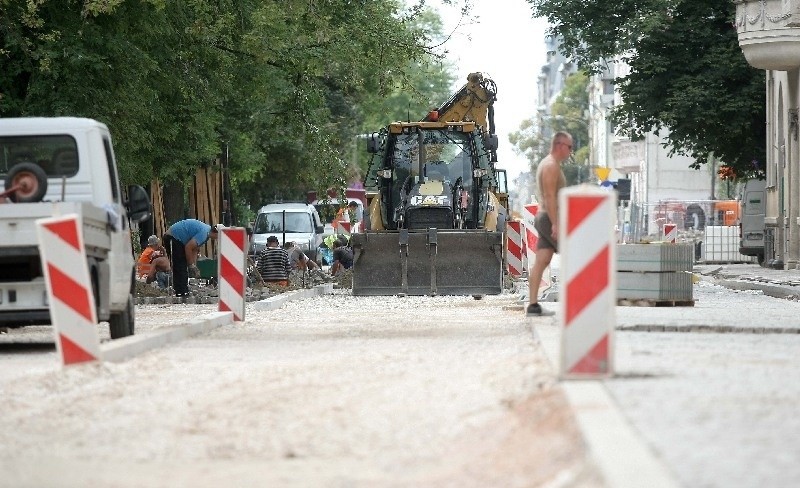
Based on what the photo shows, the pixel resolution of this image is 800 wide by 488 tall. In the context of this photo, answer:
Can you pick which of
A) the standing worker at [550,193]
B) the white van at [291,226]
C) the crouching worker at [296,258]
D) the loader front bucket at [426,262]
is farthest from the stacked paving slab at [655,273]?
the white van at [291,226]

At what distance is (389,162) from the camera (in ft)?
108

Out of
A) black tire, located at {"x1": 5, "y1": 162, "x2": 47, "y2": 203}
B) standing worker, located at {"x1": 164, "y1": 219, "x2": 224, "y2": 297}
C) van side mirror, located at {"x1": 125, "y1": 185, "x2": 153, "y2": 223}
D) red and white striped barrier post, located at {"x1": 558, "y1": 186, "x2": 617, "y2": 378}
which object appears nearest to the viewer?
red and white striped barrier post, located at {"x1": 558, "y1": 186, "x2": 617, "y2": 378}

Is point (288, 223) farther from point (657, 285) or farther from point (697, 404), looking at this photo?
point (697, 404)

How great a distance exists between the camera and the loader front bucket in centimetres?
2920

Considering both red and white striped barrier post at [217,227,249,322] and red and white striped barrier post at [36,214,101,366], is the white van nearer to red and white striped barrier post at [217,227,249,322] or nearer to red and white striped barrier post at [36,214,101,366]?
red and white striped barrier post at [217,227,249,322]

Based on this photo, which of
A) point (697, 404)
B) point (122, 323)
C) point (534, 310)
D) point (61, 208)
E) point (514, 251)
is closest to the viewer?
point (697, 404)

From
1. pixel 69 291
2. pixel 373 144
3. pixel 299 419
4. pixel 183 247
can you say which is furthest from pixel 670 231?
pixel 299 419

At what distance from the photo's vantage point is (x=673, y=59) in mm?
46750

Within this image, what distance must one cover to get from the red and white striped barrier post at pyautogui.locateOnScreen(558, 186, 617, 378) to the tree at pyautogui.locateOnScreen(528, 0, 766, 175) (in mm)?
35777

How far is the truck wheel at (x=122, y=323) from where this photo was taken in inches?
663

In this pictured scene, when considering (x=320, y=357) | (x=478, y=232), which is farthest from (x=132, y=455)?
(x=478, y=232)

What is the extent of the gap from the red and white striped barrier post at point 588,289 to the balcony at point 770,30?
32779mm

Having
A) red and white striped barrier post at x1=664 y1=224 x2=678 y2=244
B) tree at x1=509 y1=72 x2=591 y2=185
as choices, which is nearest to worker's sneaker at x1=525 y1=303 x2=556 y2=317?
red and white striped barrier post at x1=664 y1=224 x2=678 y2=244

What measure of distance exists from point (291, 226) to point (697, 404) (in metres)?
43.8
